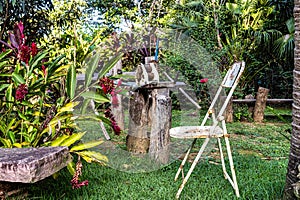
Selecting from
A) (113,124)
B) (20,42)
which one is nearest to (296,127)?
(113,124)

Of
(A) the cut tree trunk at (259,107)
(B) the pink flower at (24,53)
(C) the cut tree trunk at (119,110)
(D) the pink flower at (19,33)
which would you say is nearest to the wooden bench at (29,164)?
(B) the pink flower at (24,53)

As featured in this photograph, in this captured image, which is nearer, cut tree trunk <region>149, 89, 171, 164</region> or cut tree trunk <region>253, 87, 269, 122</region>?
cut tree trunk <region>149, 89, 171, 164</region>

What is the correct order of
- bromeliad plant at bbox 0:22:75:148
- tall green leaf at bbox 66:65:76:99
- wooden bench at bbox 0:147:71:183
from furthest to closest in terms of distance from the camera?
1. bromeliad plant at bbox 0:22:75:148
2. tall green leaf at bbox 66:65:76:99
3. wooden bench at bbox 0:147:71:183

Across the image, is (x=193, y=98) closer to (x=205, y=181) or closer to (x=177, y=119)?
(x=177, y=119)

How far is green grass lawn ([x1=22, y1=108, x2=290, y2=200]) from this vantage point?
10.0 ft

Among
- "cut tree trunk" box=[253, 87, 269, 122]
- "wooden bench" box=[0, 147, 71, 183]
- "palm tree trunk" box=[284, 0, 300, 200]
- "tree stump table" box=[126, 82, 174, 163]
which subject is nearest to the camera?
"wooden bench" box=[0, 147, 71, 183]

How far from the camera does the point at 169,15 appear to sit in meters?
11.0

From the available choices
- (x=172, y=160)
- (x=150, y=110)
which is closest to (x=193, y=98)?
(x=150, y=110)

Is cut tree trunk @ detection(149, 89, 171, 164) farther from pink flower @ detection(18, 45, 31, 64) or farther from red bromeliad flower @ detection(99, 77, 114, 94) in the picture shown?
pink flower @ detection(18, 45, 31, 64)

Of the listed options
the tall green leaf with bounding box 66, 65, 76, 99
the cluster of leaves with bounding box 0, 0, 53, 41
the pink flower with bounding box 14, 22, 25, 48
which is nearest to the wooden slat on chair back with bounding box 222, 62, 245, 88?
the tall green leaf with bounding box 66, 65, 76, 99

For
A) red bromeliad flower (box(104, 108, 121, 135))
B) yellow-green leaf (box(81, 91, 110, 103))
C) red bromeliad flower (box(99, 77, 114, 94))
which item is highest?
red bromeliad flower (box(99, 77, 114, 94))

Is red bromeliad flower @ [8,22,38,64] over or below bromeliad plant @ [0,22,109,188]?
over

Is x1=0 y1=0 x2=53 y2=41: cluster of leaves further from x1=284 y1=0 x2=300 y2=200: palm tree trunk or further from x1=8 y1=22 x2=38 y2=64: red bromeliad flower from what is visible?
x1=284 y1=0 x2=300 y2=200: palm tree trunk

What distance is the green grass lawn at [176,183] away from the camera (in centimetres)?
305
